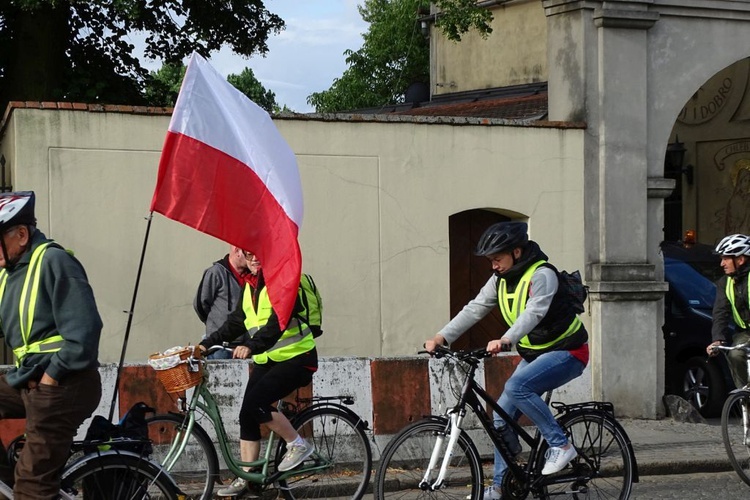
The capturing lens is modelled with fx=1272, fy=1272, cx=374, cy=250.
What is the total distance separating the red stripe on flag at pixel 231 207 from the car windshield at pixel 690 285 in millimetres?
8137

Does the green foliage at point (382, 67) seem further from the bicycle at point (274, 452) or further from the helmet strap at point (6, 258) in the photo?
the helmet strap at point (6, 258)

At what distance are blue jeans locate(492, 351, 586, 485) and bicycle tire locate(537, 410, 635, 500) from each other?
0.23 meters

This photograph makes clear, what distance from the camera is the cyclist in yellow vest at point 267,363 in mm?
7707

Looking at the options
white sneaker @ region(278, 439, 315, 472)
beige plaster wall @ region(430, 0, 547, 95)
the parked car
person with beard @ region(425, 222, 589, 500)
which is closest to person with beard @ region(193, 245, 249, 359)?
white sneaker @ region(278, 439, 315, 472)

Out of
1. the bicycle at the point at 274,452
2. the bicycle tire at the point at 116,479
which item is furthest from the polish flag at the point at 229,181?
the bicycle tire at the point at 116,479

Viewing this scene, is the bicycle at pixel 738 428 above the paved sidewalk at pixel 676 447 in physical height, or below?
above

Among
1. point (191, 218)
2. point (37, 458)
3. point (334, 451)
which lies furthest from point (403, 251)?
point (37, 458)

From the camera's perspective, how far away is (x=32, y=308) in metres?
5.57

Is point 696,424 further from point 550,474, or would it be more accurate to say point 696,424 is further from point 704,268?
point 550,474

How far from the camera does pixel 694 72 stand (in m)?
14.0

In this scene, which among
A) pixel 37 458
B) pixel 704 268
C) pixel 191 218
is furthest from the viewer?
pixel 704 268

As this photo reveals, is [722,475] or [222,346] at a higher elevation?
[222,346]

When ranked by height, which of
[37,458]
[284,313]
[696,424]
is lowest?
[696,424]

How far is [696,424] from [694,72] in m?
3.87
